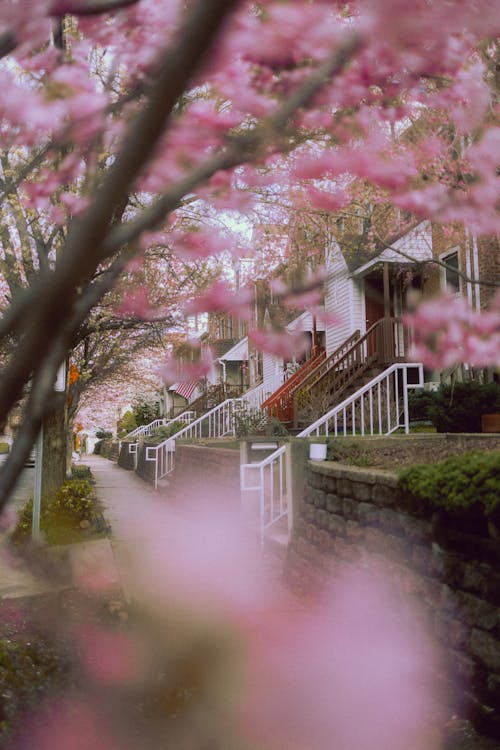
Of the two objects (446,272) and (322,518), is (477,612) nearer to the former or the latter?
(322,518)

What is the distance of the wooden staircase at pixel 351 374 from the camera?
46.8 ft

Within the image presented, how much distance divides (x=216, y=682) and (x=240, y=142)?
4067mm

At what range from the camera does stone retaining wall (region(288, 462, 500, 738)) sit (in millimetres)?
3789

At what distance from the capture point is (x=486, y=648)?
379 centimetres

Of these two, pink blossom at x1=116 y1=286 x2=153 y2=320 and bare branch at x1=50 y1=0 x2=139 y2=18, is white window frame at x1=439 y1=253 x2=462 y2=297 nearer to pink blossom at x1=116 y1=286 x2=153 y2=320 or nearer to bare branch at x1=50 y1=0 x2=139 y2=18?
pink blossom at x1=116 y1=286 x2=153 y2=320

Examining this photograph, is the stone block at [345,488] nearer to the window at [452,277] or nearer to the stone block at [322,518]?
the stone block at [322,518]

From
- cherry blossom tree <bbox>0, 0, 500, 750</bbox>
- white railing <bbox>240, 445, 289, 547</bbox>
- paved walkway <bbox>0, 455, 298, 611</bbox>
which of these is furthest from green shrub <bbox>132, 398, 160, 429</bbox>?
cherry blossom tree <bbox>0, 0, 500, 750</bbox>

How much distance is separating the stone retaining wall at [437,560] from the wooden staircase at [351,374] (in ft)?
25.3

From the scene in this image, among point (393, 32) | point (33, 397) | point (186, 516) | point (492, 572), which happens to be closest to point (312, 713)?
point (492, 572)

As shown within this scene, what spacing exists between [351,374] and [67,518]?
7.88 meters

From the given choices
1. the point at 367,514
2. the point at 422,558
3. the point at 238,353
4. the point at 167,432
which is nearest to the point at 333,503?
the point at 367,514

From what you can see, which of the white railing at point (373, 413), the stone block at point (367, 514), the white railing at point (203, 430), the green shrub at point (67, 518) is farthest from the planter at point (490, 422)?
the white railing at point (203, 430)

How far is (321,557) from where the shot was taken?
650 cm

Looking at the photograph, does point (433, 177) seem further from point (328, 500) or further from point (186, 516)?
point (186, 516)
